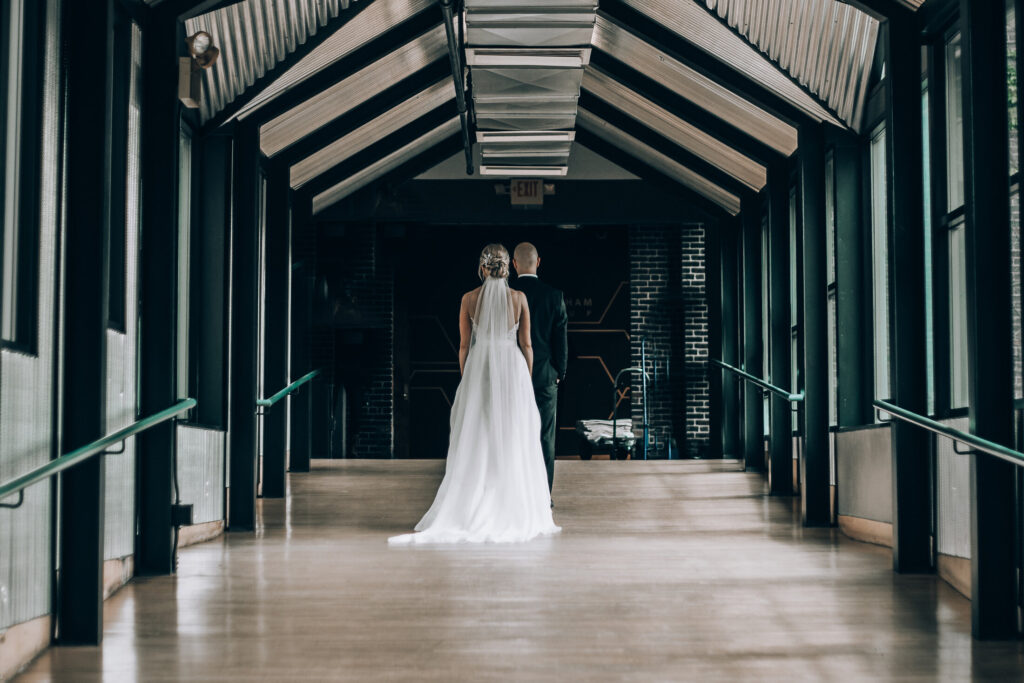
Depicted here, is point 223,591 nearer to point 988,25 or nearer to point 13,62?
point 13,62

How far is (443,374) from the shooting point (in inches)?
588

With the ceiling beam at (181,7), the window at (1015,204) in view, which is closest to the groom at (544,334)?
the ceiling beam at (181,7)

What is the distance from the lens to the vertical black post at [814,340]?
25.8 feet

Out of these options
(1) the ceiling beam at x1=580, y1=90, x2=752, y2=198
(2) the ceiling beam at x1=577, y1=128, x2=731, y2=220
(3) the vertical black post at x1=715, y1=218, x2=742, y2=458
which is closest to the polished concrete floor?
(1) the ceiling beam at x1=580, y1=90, x2=752, y2=198

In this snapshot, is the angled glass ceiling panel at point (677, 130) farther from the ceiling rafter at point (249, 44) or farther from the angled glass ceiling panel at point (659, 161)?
the ceiling rafter at point (249, 44)

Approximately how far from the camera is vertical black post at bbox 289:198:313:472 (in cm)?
1093

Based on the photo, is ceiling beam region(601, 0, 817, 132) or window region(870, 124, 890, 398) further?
ceiling beam region(601, 0, 817, 132)

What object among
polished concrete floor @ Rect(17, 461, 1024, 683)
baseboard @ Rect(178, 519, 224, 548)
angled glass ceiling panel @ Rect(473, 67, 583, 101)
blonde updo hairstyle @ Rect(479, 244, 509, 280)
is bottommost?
polished concrete floor @ Rect(17, 461, 1024, 683)

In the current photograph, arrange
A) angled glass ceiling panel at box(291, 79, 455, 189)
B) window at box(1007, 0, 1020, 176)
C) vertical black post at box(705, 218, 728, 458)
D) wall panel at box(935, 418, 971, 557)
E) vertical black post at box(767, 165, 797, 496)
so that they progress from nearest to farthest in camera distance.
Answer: window at box(1007, 0, 1020, 176)
wall panel at box(935, 418, 971, 557)
vertical black post at box(767, 165, 797, 496)
angled glass ceiling panel at box(291, 79, 455, 189)
vertical black post at box(705, 218, 728, 458)

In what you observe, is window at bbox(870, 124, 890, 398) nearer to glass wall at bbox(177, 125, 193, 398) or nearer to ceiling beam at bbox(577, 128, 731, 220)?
glass wall at bbox(177, 125, 193, 398)

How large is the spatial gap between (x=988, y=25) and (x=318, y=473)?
7406mm

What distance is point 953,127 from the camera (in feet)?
19.6

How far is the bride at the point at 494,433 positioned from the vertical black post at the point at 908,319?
2112 mm

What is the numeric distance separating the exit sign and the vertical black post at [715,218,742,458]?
6.15 ft
